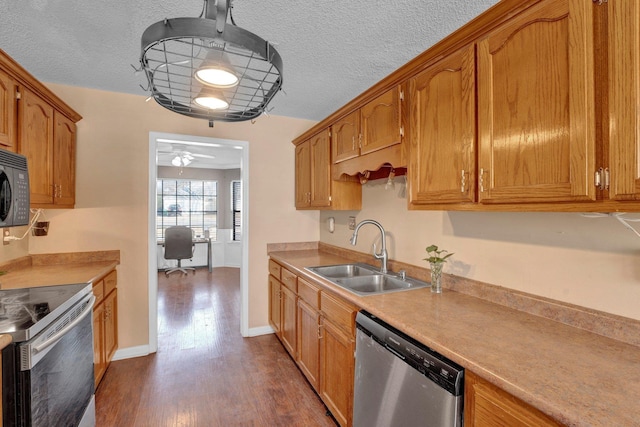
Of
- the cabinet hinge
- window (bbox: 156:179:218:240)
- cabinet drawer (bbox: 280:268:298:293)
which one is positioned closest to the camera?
the cabinet hinge

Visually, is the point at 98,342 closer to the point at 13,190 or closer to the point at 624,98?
the point at 13,190

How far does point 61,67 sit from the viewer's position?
2244mm

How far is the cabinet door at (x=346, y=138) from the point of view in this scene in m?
2.21

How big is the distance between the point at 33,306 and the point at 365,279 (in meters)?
1.94

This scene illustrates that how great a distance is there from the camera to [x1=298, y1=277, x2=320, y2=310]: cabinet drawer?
Result: 6.86ft

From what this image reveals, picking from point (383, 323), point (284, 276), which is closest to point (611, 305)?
point (383, 323)

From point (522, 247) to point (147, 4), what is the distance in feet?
7.48

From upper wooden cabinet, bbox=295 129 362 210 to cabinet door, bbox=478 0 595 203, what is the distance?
149 cm

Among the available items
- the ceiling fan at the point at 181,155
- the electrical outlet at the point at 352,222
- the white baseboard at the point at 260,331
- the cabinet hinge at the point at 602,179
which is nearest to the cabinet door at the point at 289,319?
the white baseboard at the point at 260,331

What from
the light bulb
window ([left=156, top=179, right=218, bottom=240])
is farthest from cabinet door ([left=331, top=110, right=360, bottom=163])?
window ([left=156, top=179, right=218, bottom=240])

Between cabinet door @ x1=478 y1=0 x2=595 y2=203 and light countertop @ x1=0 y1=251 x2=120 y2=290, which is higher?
cabinet door @ x1=478 y1=0 x2=595 y2=203

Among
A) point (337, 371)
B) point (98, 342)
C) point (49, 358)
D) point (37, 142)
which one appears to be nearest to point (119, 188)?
point (37, 142)

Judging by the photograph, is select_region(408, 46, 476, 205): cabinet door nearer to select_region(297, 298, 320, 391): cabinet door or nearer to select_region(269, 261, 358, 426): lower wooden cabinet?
select_region(269, 261, 358, 426): lower wooden cabinet

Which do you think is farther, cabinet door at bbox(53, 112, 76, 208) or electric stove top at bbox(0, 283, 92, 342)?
cabinet door at bbox(53, 112, 76, 208)
